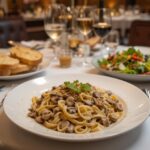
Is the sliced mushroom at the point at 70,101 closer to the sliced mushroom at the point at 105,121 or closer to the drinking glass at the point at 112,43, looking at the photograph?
the sliced mushroom at the point at 105,121

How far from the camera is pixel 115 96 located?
924 millimetres

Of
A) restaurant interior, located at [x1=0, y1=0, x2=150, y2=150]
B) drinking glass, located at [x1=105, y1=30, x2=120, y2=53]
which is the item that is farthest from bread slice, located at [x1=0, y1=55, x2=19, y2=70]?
drinking glass, located at [x1=105, y1=30, x2=120, y2=53]

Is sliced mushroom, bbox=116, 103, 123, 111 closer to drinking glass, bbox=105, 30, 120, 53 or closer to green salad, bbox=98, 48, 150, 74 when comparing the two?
green salad, bbox=98, 48, 150, 74

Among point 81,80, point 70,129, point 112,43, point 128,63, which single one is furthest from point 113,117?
point 112,43

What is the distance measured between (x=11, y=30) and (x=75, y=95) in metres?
1.66

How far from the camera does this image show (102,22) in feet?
5.02

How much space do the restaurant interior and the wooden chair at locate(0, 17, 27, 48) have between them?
1.86 ft

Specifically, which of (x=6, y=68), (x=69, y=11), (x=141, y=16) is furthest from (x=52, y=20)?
(x=141, y=16)

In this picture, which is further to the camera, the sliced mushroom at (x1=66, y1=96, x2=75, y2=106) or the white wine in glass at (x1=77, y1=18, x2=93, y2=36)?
the white wine in glass at (x1=77, y1=18, x2=93, y2=36)

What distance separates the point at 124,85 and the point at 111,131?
1.16ft

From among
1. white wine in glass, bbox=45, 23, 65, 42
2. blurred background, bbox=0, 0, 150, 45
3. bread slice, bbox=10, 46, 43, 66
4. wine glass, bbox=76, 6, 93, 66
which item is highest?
wine glass, bbox=76, 6, 93, 66

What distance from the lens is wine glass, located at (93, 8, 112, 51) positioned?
1485mm

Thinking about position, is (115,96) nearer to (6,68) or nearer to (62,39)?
(6,68)

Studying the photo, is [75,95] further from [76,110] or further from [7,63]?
[7,63]
